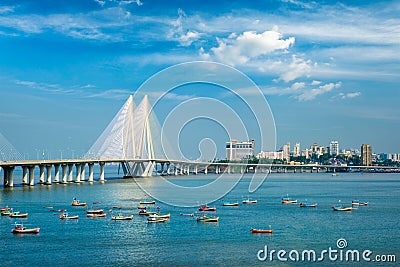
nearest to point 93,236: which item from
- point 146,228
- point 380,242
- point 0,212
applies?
point 146,228

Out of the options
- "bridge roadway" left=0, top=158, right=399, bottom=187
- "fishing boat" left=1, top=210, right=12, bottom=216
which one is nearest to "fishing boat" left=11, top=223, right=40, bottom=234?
"fishing boat" left=1, top=210, right=12, bottom=216

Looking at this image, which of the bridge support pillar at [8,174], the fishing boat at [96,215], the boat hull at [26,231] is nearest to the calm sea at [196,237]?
the boat hull at [26,231]

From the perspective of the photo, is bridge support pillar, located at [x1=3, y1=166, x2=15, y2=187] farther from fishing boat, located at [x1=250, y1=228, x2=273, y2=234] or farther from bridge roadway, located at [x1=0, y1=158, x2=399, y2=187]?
fishing boat, located at [x1=250, y1=228, x2=273, y2=234]

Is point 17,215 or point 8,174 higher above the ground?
point 8,174

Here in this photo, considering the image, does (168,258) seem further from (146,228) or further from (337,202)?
(337,202)

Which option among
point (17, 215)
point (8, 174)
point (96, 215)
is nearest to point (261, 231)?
point (96, 215)

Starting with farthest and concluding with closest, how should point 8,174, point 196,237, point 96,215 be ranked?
point 8,174 < point 96,215 < point 196,237

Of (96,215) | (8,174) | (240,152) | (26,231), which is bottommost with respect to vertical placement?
(26,231)

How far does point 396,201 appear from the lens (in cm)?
5575

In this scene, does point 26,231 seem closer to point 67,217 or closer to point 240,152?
point 67,217

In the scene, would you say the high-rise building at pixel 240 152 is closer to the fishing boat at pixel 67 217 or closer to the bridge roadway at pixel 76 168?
the bridge roadway at pixel 76 168

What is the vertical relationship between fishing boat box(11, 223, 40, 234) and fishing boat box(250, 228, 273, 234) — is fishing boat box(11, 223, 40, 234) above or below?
below

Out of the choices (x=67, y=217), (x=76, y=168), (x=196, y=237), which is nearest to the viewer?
(x=196, y=237)

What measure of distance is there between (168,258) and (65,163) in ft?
180
